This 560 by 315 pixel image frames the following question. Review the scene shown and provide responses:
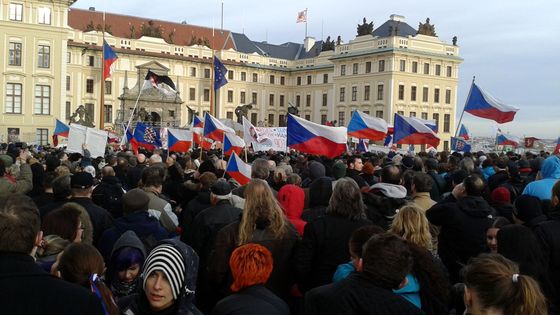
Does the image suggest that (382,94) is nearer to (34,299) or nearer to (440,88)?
(440,88)

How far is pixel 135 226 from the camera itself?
16.4 ft

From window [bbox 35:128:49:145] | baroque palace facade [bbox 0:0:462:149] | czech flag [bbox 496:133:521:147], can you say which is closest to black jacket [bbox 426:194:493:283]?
czech flag [bbox 496:133:521:147]

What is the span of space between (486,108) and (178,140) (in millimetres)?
8777

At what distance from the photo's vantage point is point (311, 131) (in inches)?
456

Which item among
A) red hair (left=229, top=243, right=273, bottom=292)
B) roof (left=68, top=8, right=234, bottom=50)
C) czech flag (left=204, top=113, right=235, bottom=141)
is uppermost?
roof (left=68, top=8, right=234, bottom=50)

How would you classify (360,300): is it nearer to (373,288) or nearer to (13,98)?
(373,288)

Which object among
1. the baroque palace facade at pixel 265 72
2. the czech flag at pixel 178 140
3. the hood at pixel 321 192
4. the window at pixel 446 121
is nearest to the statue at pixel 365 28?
the baroque palace facade at pixel 265 72

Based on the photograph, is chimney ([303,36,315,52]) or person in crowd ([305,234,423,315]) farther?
chimney ([303,36,315,52])

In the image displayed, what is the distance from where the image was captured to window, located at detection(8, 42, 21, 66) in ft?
138

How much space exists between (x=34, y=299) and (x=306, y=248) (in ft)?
8.38

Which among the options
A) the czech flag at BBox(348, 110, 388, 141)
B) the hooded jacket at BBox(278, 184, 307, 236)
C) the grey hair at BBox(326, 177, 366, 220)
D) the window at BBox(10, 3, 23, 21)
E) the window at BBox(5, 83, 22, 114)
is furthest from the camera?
the window at BBox(5, 83, 22, 114)

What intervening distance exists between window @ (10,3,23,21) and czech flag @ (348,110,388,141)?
35.8 m

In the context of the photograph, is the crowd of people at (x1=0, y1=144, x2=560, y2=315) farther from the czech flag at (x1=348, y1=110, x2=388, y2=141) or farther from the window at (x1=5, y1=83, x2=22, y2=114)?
the window at (x1=5, y1=83, x2=22, y2=114)

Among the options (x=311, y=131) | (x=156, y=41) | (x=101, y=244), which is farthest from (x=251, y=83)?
(x=101, y=244)
